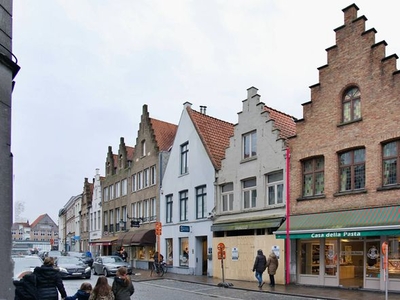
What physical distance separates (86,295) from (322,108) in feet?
51.5

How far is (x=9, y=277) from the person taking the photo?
283 inches

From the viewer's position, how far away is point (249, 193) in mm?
25656

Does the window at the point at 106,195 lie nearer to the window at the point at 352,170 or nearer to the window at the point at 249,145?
the window at the point at 249,145

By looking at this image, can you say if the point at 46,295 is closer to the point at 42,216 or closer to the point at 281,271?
the point at 281,271

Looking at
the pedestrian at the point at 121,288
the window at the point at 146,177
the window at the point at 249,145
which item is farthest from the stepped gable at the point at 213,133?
the pedestrian at the point at 121,288

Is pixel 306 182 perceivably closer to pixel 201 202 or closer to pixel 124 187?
pixel 201 202

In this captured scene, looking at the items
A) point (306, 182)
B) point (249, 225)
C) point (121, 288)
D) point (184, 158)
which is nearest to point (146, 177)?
point (184, 158)

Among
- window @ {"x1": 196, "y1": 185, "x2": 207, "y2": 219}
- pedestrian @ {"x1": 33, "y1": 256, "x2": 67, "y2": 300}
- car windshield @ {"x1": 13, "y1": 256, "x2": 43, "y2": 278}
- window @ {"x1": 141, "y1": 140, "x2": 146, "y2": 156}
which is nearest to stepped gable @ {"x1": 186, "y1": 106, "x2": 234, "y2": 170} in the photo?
window @ {"x1": 196, "y1": 185, "x2": 207, "y2": 219}

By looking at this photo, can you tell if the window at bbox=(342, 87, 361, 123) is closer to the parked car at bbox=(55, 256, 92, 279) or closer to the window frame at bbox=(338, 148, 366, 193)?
the window frame at bbox=(338, 148, 366, 193)

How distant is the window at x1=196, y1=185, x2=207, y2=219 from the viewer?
1157 inches

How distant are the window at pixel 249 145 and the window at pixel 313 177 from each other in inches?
152

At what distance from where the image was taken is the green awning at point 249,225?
22.8m

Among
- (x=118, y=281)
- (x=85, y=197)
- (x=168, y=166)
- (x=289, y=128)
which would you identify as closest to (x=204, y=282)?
(x=289, y=128)

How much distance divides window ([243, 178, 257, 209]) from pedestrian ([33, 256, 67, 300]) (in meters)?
17.2
